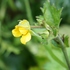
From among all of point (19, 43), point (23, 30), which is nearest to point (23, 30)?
point (23, 30)

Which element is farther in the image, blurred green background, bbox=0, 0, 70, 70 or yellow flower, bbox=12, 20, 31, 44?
blurred green background, bbox=0, 0, 70, 70

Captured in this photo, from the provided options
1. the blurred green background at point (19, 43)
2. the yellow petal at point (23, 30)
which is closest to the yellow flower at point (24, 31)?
the yellow petal at point (23, 30)

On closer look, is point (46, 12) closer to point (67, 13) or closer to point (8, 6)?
point (67, 13)

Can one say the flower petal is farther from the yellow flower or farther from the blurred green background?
the blurred green background

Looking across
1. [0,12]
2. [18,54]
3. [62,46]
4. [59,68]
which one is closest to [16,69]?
[18,54]

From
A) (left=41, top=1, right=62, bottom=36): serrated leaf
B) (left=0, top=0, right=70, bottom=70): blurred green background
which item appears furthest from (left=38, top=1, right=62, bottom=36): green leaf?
(left=0, top=0, right=70, bottom=70): blurred green background

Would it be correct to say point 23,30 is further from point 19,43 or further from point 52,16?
point 19,43

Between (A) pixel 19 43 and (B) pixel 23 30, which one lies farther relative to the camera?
(A) pixel 19 43
